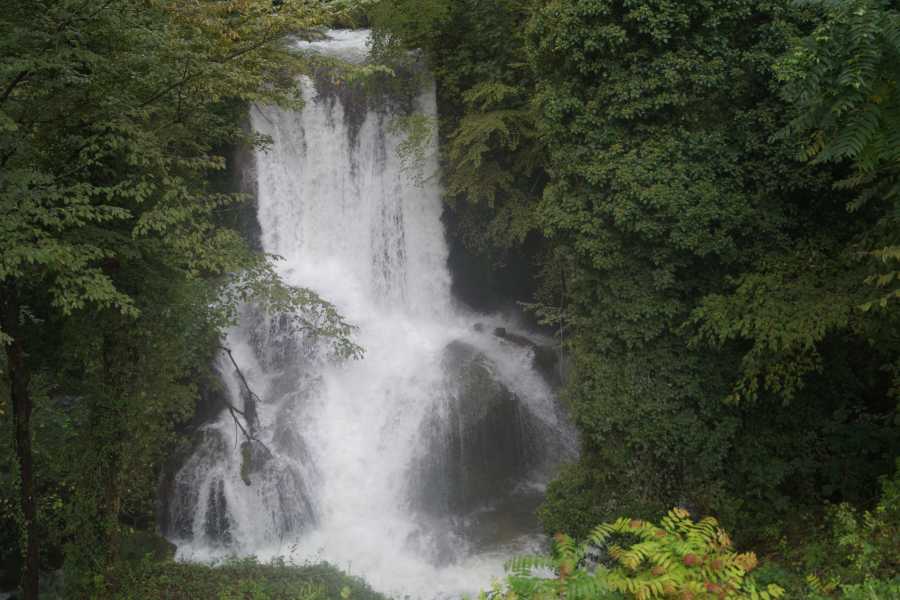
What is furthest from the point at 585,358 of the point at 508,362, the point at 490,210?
the point at 490,210

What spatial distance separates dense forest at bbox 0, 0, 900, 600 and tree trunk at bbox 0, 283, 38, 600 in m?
0.03

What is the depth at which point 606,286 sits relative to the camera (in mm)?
9680

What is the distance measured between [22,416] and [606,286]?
7541 millimetres

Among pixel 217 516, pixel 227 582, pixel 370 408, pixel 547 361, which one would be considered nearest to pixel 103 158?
pixel 227 582

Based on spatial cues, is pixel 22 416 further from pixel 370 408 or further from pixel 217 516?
pixel 370 408

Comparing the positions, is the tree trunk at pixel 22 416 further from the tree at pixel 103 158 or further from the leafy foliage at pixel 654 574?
the leafy foliage at pixel 654 574

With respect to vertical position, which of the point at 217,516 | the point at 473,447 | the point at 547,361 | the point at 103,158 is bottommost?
the point at 217,516

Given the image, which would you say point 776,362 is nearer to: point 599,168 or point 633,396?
point 633,396

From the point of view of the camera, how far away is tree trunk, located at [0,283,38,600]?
684 cm

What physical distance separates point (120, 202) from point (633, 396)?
712 cm

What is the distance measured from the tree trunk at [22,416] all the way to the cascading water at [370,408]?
11.7 ft

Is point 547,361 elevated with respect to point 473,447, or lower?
elevated

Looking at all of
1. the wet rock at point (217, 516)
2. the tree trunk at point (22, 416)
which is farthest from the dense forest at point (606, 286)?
the wet rock at point (217, 516)

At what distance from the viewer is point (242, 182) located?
51.5ft
